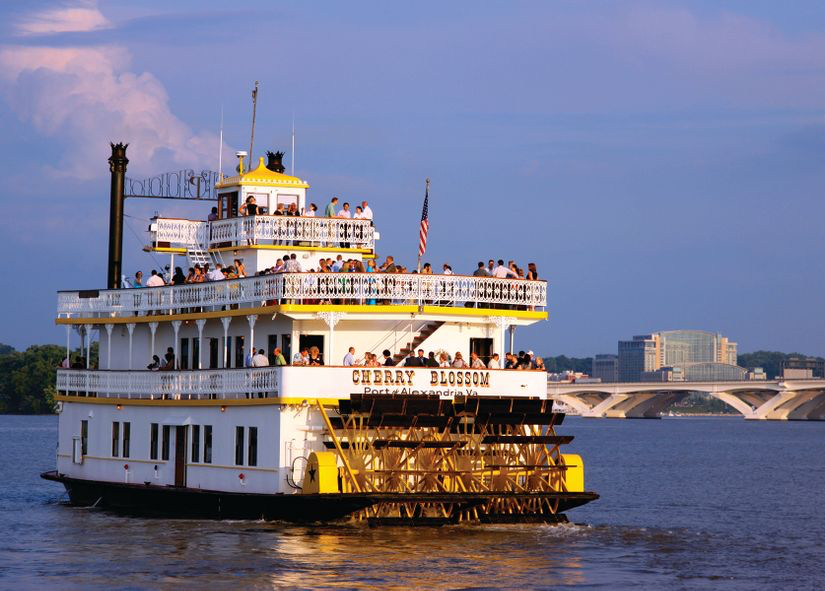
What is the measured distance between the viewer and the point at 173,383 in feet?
A: 120

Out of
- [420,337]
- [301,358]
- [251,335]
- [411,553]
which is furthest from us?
[420,337]

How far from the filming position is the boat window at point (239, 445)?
3447cm

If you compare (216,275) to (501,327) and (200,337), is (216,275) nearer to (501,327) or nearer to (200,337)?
(200,337)

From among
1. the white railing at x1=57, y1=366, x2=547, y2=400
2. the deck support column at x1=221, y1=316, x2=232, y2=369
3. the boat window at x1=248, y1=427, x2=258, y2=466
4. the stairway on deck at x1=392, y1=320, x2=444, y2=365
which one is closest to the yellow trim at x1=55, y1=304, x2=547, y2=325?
the deck support column at x1=221, y1=316, x2=232, y2=369

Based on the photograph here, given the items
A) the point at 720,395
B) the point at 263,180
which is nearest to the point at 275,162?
the point at 263,180

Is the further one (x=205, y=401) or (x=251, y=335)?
(x=205, y=401)

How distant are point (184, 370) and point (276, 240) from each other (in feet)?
13.5

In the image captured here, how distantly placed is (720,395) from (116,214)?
134756 mm

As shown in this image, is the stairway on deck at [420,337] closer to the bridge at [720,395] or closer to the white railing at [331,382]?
the white railing at [331,382]

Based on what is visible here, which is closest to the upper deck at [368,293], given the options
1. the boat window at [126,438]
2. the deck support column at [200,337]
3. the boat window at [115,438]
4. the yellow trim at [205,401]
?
the deck support column at [200,337]

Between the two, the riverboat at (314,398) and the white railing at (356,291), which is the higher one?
the white railing at (356,291)

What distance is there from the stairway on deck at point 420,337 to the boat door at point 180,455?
5.60 m

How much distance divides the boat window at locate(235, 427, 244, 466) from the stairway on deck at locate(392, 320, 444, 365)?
387cm

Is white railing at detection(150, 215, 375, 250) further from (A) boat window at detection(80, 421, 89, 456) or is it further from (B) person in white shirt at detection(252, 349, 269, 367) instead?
(A) boat window at detection(80, 421, 89, 456)
